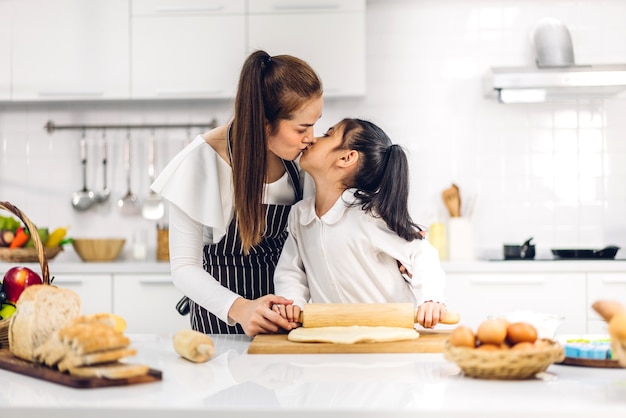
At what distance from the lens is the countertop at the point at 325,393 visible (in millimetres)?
1057

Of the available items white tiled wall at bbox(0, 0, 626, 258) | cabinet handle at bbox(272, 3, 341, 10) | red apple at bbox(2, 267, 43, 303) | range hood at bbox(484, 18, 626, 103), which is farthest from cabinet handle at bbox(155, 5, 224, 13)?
red apple at bbox(2, 267, 43, 303)

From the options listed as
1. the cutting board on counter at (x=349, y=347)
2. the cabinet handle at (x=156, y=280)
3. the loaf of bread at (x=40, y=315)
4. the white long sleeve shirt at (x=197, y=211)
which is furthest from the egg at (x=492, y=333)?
the cabinet handle at (x=156, y=280)

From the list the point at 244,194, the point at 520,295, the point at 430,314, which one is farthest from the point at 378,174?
the point at 520,295

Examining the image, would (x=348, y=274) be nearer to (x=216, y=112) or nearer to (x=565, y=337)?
(x=565, y=337)

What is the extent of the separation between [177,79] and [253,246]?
1.69 m

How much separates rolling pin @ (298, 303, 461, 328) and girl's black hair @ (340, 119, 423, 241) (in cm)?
45

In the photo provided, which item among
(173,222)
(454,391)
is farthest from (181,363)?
(173,222)

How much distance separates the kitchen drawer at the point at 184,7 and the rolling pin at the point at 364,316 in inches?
87.5

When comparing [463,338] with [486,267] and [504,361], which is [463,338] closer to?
[504,361]

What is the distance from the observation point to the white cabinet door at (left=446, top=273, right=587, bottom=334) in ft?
10.9

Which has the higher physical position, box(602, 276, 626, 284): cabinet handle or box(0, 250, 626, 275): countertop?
box(0, 250, 626, 275): countertop

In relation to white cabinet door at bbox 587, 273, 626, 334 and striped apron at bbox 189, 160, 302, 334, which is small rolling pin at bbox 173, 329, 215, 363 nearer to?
striped apron at bbox 189, 160, 302, 334

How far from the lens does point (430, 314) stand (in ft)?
5.67

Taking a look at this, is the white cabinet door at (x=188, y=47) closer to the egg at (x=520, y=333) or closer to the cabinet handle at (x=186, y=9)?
the cabinet handle at (x=186, y=9)
